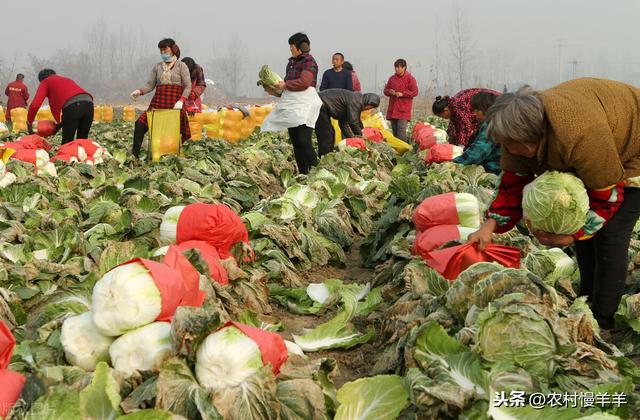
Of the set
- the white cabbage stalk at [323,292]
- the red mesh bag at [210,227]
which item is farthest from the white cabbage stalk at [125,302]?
the white cabbage stalk at [323,292]

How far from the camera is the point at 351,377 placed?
371 cm

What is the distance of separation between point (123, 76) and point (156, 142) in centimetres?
15937

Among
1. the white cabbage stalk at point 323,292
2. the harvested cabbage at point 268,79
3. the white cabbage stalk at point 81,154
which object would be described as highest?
the harvested cabbage at point 268,79

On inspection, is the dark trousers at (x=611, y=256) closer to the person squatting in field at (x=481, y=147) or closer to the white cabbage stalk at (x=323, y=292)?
the white cabbage stalk at (x=323, y=292)

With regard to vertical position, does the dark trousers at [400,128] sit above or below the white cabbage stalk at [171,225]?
below

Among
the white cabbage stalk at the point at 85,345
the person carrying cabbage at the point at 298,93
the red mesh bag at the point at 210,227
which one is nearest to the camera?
the white cabbage stalk at the point at 85,345

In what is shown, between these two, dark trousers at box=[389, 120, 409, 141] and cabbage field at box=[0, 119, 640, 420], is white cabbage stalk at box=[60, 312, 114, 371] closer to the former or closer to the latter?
cabbage field at box=[0, 119, 640, 420]

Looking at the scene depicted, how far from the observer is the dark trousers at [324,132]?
10836 mm

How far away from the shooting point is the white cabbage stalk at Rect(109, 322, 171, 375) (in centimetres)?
281

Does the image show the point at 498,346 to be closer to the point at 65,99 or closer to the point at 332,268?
the point at 332,268

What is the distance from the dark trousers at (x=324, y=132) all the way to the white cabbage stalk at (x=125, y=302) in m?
8.08

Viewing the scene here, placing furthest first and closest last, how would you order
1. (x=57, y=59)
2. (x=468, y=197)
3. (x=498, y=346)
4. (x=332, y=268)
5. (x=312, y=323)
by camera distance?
(x=57, y=59)
(x=332, y=268)
(x=468, y=197)
(x=312, y=323)
(x=498, y=346)

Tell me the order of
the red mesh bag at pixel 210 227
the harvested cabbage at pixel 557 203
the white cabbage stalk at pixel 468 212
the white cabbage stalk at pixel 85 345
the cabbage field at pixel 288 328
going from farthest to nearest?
1. the white cabbage stalk at pixel 468 212
2. the red mesh bag at pixel 210 227
3. the harvested cabbage at pixel 557 203
4. the white cabbage stalk at pixel 85 345
5. the cabbage field at pixel 288 328

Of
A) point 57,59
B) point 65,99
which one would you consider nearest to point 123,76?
point 57,59
